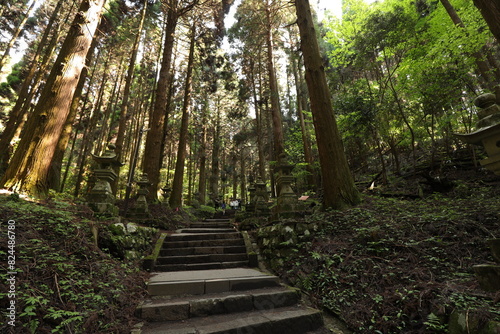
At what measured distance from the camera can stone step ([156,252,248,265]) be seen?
540cm

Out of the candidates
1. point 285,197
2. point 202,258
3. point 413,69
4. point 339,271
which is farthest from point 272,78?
point 339,271

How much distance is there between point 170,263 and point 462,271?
5.51 metres

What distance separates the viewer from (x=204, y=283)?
12.8 feet

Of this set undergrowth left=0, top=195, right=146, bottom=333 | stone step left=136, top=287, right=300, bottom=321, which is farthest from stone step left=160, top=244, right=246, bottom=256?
stone step left=136, top=287, right=300, bottom=321

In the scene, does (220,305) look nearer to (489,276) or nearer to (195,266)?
(195,266)

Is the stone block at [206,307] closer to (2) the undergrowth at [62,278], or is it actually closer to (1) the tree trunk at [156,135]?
(2) the undergrowth at [62,278]

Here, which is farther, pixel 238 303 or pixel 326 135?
pixel 326 135

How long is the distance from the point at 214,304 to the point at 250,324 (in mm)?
746

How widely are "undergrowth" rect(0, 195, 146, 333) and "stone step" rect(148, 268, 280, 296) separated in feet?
1.01

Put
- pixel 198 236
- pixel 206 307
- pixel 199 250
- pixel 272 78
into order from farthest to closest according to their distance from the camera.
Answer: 1. pixel 272 78
2. pixel 198 236
3. pixel 199 250
4. pixel 206 307

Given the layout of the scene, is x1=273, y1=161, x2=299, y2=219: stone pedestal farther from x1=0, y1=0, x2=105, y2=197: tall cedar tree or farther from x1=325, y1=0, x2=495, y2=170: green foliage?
x1=0, y1=0, x2=105, y2=197: tall cedar tree

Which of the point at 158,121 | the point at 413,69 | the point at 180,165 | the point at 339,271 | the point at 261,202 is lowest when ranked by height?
the point at 339,271

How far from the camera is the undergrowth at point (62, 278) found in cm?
226

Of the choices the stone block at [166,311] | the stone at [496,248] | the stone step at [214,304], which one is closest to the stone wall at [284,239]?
the stone step at [214,304]
